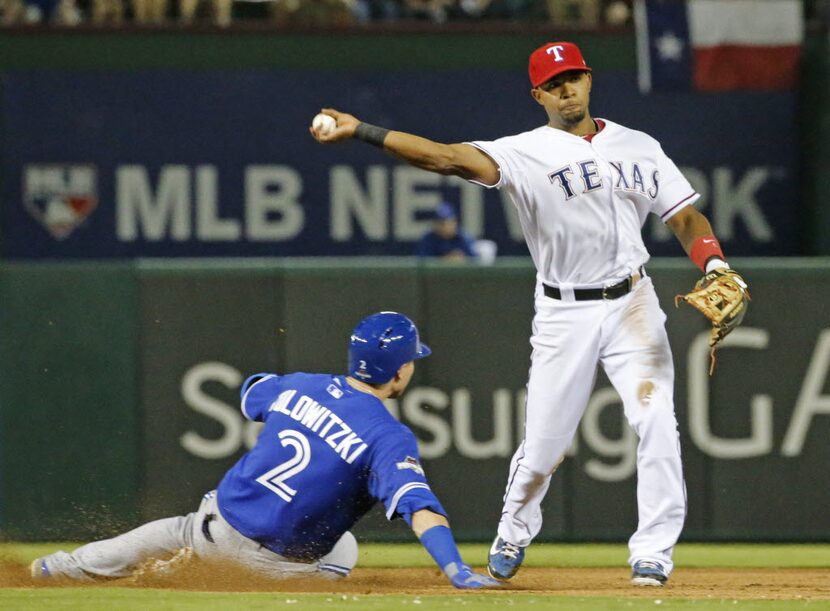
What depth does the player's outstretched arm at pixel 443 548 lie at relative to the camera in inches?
203

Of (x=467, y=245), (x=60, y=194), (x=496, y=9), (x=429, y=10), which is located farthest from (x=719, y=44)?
(x=60, y=194)

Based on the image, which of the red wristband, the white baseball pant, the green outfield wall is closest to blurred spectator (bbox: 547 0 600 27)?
the green outfield wall

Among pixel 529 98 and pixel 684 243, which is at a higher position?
pixel 529 98

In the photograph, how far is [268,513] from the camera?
18.4 feet

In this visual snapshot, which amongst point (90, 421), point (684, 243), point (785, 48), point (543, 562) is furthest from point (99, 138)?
point (684, 243)

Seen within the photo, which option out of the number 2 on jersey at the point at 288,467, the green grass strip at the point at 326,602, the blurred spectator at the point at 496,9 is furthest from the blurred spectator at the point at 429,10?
the green grass strip at the point at 326,602

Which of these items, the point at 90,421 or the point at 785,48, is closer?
the point at 90,421

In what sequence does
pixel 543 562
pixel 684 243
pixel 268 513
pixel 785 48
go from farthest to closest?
pixel 785 48 → pixel 543 562 → pixel 684 243 → pixel 268 513

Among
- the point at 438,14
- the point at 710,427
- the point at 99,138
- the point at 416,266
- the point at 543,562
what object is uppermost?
the point at 438,14

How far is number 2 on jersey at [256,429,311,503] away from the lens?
18.3 ft

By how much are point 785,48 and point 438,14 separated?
2.79 metres

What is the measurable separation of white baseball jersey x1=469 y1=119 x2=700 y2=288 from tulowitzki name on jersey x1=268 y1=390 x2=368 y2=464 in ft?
3.92

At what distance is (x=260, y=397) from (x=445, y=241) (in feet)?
19.7

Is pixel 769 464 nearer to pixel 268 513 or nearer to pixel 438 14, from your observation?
pixel 268 513
